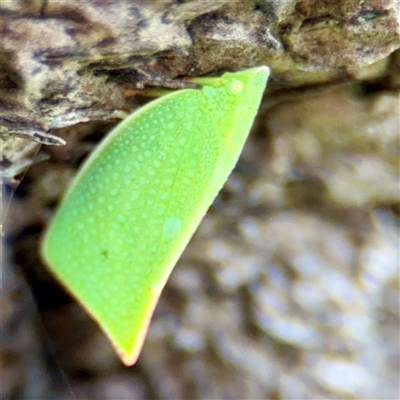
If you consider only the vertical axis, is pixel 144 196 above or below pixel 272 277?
above

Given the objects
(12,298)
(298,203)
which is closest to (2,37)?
(12,298)

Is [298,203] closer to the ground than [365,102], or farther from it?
closer to the ground

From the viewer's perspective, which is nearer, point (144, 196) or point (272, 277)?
point (144, 196)

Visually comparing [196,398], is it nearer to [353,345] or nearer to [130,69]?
[353,345]

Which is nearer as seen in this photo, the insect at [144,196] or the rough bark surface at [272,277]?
the insect at [144,196]

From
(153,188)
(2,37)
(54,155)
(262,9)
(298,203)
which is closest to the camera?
(2,37)

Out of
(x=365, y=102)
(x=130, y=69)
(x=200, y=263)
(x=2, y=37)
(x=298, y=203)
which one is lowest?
(x=200, y=263)

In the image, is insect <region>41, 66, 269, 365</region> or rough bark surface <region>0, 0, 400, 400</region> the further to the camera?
rough bark surface <region>0, 0, 400, 400</region>

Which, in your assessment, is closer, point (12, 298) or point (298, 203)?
point (12, 298)
